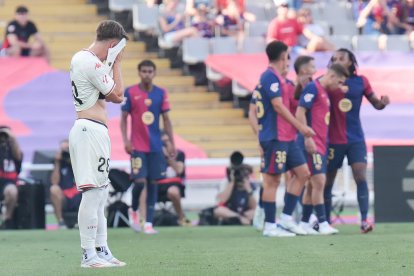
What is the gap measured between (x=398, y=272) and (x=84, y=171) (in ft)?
8.94

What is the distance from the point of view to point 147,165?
643 inches

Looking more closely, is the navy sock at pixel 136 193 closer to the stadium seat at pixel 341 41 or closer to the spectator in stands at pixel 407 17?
the stadium seat at pixel 341 41

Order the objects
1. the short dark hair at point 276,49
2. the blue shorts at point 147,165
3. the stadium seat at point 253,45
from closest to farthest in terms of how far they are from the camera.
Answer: the short dark hair at point 276,49
the blue shorts at point 147,165
the stadium seat at point 253,45

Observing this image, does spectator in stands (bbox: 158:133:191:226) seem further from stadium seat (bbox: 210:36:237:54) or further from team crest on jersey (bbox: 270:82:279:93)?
stadium seat (bbox: 210:36:237:54)

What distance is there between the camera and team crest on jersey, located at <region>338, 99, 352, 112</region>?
1491 cm

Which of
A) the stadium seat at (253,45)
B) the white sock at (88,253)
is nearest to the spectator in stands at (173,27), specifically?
the stadium seat at (253,45)

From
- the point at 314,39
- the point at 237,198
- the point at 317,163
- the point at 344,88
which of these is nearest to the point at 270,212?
the point at 317,163

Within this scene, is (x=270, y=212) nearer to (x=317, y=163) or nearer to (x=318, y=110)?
(x=317, y=163)

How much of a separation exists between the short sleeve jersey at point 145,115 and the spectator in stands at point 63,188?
8.50ft

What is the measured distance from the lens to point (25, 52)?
2444 cm

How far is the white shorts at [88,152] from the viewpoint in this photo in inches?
409

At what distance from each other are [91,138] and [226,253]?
1853mm

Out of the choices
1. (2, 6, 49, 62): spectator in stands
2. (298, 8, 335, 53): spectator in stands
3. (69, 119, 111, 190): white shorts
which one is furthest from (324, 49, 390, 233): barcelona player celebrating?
(2, 6, 49, 62): spectator in stands

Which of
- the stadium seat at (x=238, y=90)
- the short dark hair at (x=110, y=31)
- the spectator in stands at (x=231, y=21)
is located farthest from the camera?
the spectator in stands at (x=231, y=21)
